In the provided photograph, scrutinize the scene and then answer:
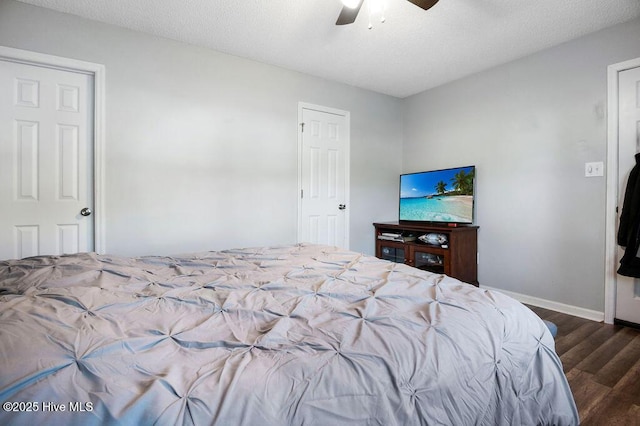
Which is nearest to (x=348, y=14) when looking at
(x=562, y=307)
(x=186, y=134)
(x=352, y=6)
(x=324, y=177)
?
(x=352, y=6)

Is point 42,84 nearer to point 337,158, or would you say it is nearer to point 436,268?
point 337,158

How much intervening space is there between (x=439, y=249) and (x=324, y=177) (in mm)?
1498

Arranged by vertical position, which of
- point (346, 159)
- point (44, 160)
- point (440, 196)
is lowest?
point (440, 196)

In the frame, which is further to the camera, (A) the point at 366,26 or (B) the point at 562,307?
A: (B) the point at 562,307

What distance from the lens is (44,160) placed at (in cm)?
236

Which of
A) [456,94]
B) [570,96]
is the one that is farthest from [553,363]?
[456,94]

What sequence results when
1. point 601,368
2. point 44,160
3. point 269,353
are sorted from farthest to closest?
1. point 44,160
2. point 601,368
3. point 269,353

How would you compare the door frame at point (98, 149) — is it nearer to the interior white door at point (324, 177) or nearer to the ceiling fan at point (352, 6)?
the interior white door at point (324, 177)

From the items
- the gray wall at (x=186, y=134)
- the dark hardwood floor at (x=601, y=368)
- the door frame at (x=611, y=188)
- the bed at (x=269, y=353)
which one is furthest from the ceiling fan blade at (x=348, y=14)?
the dark hardwood floor at (x=601, y=368)

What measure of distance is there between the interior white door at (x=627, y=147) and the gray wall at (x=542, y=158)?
112 millimetres

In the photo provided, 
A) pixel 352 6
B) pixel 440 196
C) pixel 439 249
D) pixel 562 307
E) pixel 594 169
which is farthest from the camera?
pixel 440 196

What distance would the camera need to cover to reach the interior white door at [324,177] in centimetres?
351

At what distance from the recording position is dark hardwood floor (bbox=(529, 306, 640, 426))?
4.77 ft

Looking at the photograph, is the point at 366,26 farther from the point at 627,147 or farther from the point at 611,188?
the point at 611,188
